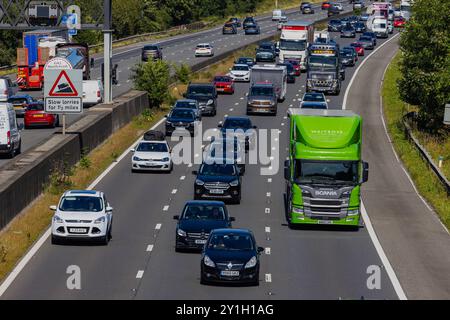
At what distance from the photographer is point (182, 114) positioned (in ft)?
200

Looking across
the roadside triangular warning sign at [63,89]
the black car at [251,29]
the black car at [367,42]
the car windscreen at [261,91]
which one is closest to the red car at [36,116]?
the roadside triangular warning sign at [63,89]

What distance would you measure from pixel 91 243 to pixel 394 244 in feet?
31.8

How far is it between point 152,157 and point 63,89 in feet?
16.6

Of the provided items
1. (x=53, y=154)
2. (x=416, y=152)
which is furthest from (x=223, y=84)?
(x=53, y=154)

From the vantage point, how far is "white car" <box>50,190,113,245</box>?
106 ft

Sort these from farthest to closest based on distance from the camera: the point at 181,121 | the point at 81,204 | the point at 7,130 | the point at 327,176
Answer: the point at 181,121 → the point at 7,130 → the point at 327,176 → the point at 81,204

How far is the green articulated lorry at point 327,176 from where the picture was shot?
119ft

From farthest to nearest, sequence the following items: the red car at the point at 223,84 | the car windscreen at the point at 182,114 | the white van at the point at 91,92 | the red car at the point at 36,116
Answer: the red car at the point at 223,84 → the white van at the point at 91,92 → the red car at the point at 36,116 → the car windscreen at the point at 182,114

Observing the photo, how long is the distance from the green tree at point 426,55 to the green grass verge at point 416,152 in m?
1.72

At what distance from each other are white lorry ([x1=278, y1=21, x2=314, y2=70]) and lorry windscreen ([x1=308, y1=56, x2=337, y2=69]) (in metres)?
14.0

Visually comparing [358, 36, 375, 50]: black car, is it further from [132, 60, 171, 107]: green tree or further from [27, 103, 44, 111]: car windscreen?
[27, 103, 44, 111]: car windscreen

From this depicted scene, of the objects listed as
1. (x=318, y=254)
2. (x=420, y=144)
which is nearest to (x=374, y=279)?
(x=318, y=254)

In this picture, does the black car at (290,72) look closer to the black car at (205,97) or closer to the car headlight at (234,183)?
the black car at (205,97)

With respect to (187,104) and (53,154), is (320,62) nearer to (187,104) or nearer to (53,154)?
(187,104)
